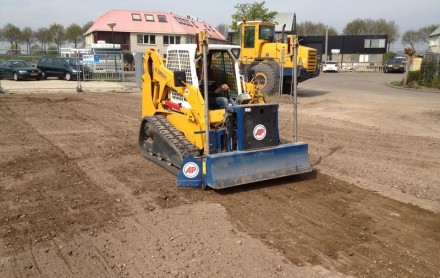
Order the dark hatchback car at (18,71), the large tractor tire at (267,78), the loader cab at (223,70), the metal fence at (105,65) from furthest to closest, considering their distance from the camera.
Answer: the dark hatchback car at (18,71)
the metal fence at (105,65)
the large tractor tire at (267,78)
the loader cab at (223,70)

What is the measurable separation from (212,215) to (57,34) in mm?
64142

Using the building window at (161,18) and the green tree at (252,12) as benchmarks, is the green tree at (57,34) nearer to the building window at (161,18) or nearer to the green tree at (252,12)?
the building window at (161,18)

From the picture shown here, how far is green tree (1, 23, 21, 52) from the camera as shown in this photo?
57.1m

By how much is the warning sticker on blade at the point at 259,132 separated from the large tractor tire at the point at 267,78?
12.4 m

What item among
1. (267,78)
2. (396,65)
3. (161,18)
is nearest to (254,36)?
(267,78)

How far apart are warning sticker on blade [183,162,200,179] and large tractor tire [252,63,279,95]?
42.4ft

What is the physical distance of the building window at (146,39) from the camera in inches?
2073

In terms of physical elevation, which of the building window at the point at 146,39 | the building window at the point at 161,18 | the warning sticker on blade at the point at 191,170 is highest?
the building window at the point at 161,18

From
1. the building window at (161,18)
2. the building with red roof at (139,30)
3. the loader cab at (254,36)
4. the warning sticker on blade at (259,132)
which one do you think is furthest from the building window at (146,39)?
the warning sticker on blade at (259,132)

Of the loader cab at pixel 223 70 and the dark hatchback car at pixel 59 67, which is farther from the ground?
the loader cab at pixel 223 70

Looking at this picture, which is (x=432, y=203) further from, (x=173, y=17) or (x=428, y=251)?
(x=173, y=17)

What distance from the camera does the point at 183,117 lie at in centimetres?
721

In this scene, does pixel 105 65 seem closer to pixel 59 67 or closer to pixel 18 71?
pixel 59 67

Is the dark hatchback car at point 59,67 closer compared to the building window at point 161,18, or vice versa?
the dark hatchback car at point 59,67
